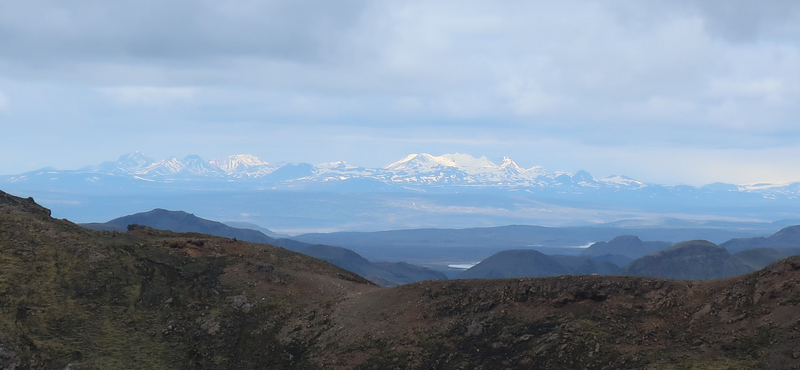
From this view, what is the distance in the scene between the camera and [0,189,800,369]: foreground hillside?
46125 millimetres

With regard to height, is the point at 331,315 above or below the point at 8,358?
above

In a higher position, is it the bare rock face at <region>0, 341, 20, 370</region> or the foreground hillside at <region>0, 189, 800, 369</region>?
the foreground hillside at <region>0, 189, 800, 369</region>

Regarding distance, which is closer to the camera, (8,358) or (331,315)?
(8,358)

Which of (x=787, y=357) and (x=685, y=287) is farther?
(x=685, y=287)

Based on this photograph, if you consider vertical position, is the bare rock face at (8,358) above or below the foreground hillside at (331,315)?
below

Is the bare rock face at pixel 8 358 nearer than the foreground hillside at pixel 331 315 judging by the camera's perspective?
No

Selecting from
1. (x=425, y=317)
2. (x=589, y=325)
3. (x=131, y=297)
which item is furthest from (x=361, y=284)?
(x=589, y=325)

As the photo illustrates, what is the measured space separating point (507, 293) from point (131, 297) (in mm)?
31872

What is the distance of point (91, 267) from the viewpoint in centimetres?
6556

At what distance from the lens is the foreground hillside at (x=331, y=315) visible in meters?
46.1

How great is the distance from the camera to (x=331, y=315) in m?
61.0

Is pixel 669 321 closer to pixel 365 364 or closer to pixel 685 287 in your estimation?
pixel 685 287


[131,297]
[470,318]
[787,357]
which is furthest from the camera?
[131,297]

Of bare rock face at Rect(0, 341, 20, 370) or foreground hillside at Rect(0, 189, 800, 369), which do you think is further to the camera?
bare rock face at Rect(0, 341, 20, 370)
